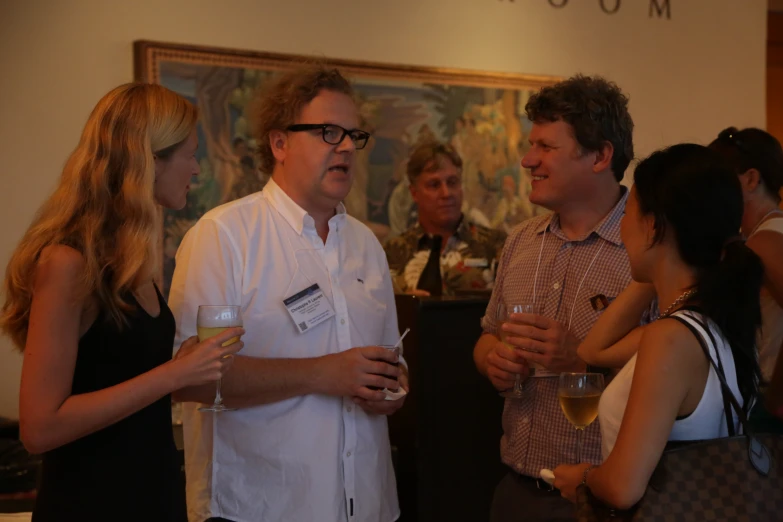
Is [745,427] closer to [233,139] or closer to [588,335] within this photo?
[588,335]

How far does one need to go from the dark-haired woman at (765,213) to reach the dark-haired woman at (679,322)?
1.20m

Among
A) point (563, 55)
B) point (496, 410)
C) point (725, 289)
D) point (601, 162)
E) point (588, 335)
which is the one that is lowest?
point (496, 410)

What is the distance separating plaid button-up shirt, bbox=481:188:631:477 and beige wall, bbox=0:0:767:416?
2553 mm

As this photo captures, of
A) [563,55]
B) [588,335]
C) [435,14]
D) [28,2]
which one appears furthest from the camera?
[563,55]

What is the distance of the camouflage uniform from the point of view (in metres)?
4.39

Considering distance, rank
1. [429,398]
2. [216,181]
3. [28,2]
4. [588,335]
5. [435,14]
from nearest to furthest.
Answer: [588,335]
[429,398]
[28,2]
[216,181]
[435,14]

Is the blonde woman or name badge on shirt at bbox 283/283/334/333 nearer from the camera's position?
the blonde woman

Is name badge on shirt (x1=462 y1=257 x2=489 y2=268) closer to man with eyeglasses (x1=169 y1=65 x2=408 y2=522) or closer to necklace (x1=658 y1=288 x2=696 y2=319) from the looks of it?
man with eyeglasses (x1=169 y1=65 x2=408 y2=522)

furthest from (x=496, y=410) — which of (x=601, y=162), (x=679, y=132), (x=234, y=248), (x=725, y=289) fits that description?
(x=679, y=132)

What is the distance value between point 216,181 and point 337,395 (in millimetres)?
2460

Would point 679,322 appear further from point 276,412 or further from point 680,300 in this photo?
point 276,412

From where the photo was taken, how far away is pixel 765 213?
3.34 meters

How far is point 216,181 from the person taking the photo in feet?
14.8

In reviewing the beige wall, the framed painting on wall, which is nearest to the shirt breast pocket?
the framed painting on wall
